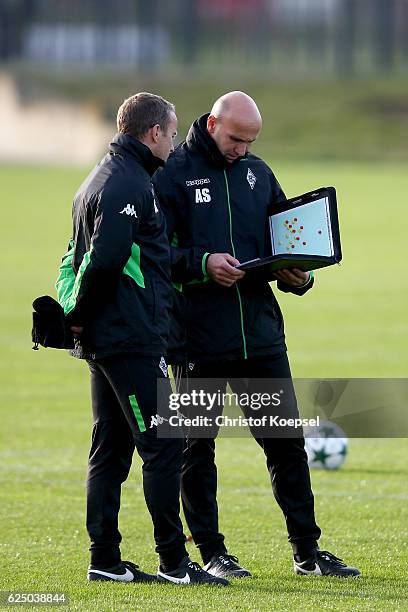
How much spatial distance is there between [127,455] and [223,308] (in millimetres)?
820

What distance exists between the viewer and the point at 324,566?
616 centimetres

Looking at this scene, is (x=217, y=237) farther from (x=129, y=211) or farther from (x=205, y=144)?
(x=129, y=211)

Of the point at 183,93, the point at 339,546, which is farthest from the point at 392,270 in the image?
the point at 183,93

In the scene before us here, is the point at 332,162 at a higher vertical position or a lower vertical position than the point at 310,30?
lower

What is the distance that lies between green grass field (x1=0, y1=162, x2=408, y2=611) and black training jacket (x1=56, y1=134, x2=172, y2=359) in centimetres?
110

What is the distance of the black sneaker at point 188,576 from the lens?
19.2 feet

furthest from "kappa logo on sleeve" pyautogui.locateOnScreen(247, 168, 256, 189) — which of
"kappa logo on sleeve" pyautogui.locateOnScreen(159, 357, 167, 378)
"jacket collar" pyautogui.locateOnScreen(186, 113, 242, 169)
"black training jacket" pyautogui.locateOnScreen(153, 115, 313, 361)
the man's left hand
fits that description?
"kappa logo on sleeve" pyautogui.locateOnScreen(159, 357, 167, 378)

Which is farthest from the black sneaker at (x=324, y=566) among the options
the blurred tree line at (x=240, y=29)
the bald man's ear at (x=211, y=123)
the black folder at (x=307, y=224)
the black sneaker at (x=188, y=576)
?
the blurred tree line at (x=240, y=29)

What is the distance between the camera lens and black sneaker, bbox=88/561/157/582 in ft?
19.3

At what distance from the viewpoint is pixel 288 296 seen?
18.7 m

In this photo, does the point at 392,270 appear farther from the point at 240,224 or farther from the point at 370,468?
the point at 240,224

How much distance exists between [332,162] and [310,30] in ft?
85.5

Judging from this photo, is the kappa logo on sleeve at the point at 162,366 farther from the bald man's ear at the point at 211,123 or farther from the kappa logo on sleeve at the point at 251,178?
the bald man's ear at the point at 211,123

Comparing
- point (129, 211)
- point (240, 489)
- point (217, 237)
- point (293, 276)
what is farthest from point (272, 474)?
point (240, 489)
